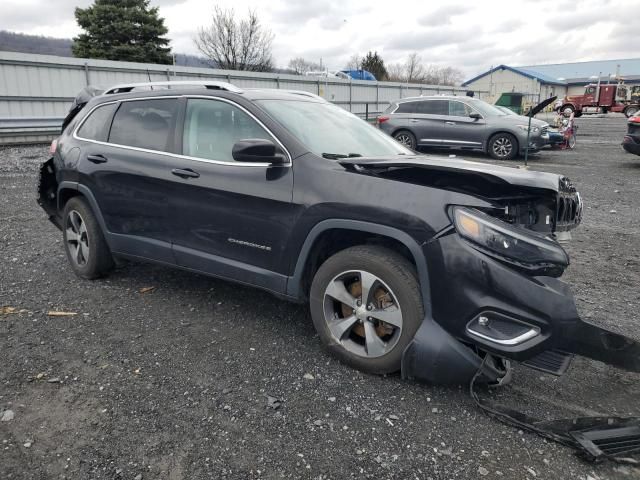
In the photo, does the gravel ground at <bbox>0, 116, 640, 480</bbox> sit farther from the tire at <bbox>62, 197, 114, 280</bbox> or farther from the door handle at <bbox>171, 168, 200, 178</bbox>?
the door handle at <bbox>171, 168, 200, 178</bbox>

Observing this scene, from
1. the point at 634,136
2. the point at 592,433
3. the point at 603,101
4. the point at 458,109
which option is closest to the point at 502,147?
the point at 458,109

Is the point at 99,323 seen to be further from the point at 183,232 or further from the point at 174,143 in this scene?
the point at 174,143

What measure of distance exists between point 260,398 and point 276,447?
43 centimetres

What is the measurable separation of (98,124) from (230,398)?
9.77ft

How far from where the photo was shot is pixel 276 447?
95.0 inches

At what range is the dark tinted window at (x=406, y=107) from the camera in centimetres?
1505

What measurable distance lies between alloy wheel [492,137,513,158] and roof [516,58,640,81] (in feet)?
237

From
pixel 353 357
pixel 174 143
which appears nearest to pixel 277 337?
pixel 353 357

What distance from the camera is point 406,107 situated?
15.2 m

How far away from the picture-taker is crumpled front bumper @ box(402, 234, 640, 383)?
253cm

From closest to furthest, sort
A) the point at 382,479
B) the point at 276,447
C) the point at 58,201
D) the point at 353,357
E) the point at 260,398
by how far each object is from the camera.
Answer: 1. the point at 382,479
2. the point at 276,447
3. the point at 260,398
4. the point at 353,357
5. the point at 58,201

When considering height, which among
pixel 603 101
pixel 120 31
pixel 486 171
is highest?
pixel 120 31

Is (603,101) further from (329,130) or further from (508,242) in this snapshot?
(508,242)

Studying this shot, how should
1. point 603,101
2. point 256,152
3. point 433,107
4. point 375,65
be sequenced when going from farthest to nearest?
point 375,65 < point 603,101 < point 433,107 < point 256,152
